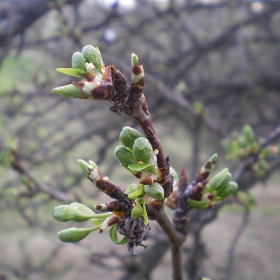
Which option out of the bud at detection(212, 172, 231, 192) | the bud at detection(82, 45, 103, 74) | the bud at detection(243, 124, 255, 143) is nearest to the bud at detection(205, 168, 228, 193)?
the bud at detection(212, 172, 231, 192)

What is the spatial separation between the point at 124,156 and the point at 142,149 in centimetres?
6

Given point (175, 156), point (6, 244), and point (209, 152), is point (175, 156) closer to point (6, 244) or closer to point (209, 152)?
point (209, 152)

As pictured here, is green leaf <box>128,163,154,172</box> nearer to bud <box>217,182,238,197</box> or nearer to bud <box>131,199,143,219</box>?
bud <box>131,199,143,219</box>

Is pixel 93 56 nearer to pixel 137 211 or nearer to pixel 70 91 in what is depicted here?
pixel 70 91

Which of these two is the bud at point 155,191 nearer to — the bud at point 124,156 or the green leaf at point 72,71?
the bud at point 124,156

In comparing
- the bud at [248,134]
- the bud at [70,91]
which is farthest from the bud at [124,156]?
the bud at [248,134]

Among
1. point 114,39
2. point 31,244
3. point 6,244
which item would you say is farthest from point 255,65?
point 6,244

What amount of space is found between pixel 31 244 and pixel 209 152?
2911 millimetres

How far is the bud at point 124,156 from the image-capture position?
0.55 metres

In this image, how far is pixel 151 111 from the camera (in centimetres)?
303

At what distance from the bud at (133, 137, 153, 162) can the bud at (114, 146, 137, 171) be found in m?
0.04

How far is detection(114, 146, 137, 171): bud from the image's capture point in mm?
547

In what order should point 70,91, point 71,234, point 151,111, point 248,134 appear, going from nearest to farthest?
point 70,91 → point 71,234 → point 248,134 → point 151,111

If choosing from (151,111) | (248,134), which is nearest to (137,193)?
(248,134)
